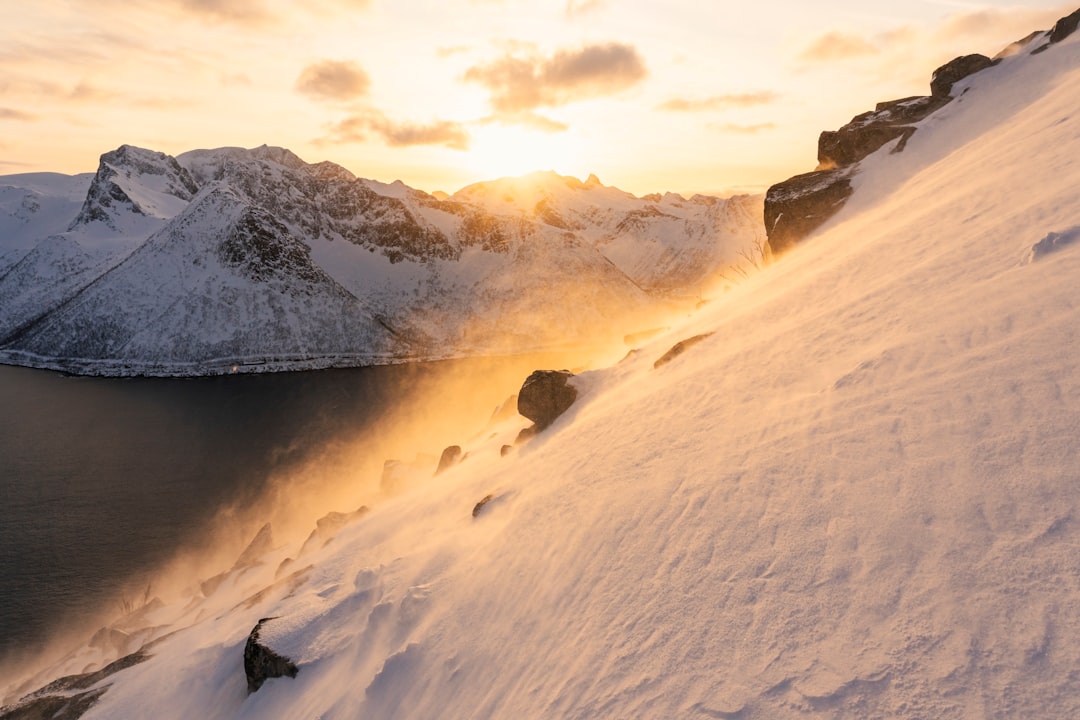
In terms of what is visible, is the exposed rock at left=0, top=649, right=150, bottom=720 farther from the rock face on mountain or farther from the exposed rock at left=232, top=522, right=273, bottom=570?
the rock face on mountain

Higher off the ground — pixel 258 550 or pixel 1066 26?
pixel 1066 26

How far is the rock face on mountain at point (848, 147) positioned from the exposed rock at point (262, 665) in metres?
33.4

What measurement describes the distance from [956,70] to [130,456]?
95645mm

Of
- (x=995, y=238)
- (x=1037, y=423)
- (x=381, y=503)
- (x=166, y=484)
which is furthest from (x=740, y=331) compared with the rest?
(x=166, y=484)

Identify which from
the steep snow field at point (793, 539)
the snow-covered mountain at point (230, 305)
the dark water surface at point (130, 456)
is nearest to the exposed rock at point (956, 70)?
the steep snow field at point (793, 539)

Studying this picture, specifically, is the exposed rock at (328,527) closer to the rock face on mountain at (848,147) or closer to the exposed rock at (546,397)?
the exposed rock at (546,397)

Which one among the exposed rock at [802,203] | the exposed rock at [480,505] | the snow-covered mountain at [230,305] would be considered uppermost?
the snow-covered mountain at [230,305]

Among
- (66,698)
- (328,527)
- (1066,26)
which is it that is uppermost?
(1066,26)

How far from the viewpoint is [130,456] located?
71.6 meters

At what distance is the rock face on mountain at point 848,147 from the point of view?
33688mm

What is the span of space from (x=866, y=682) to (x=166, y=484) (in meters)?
74.1

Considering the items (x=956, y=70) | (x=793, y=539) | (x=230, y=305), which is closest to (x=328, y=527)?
(x=793, y=539)

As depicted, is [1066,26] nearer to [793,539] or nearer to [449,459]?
[793,539]

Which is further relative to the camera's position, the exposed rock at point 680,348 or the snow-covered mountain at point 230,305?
the snow-covered mountain at point 230,305
